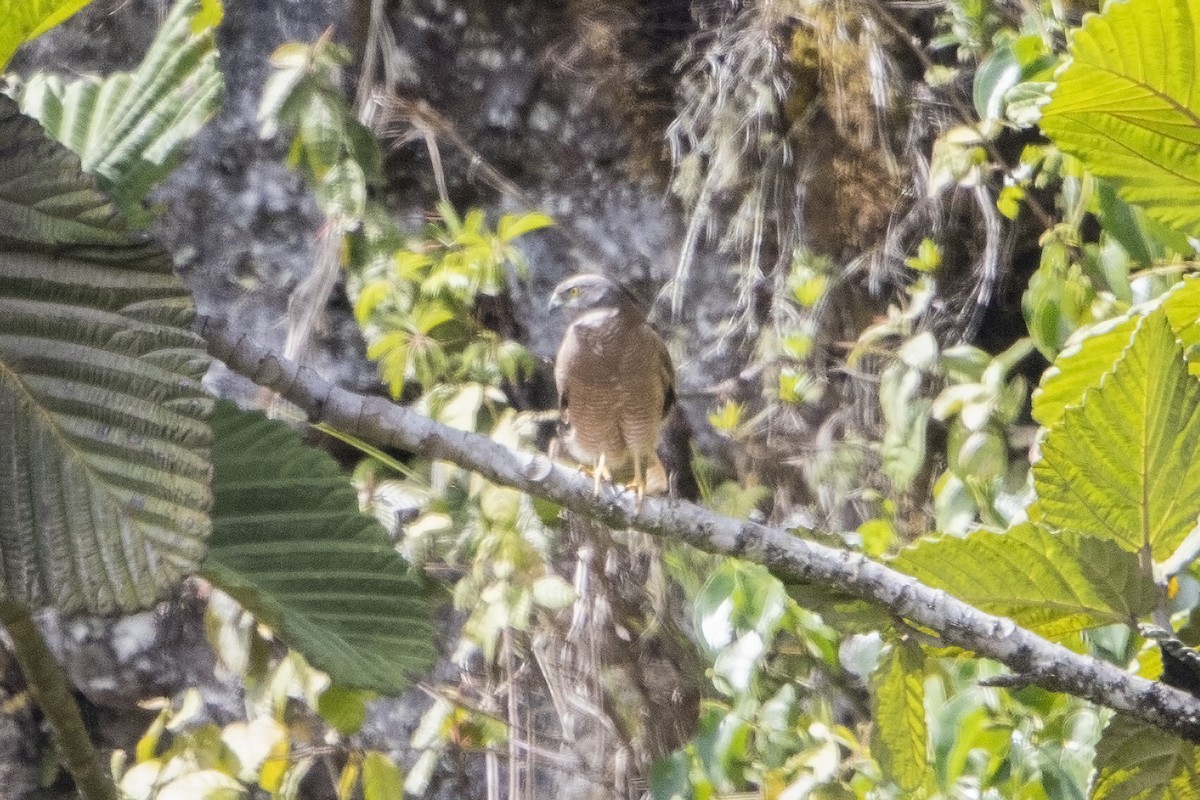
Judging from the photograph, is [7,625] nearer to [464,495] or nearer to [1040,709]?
[1040,709]

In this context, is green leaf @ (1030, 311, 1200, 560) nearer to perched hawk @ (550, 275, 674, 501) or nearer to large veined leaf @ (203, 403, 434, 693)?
large veined leaf @ (203, 403, 434, 693)

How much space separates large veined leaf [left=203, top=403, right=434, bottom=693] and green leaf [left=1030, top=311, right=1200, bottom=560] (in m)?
0.63

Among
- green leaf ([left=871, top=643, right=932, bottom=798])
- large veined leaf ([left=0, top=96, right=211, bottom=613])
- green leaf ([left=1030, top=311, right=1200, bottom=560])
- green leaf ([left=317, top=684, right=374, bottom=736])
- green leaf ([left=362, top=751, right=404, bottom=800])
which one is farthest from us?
green leaf ([left=362, top=751, right=404, bottom=800])

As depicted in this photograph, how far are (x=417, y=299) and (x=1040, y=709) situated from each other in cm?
198

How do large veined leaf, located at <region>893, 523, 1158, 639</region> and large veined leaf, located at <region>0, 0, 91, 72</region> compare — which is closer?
large veined leaf, located at <region>0, 0, 91, 72</region>

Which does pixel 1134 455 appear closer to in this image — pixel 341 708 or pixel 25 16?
pixel 25 16

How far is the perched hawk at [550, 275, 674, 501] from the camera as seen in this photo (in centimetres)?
328

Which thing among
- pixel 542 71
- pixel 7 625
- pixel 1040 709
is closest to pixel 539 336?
pixel 542 71

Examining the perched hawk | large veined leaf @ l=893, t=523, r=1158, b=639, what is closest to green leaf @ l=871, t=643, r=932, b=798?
large veined leaf @ l=893, t=523, r=1158, b=639

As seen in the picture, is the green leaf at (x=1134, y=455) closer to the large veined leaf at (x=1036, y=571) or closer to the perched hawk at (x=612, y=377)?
the large veined leaf at (x=1036, y=571)

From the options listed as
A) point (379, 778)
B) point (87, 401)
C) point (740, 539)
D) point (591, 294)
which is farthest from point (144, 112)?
point (591, 294)

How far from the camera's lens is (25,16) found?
86 cm

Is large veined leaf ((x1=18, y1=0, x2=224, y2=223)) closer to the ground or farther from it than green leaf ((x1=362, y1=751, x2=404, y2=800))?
farther from it

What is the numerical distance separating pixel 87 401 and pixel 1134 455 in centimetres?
86
